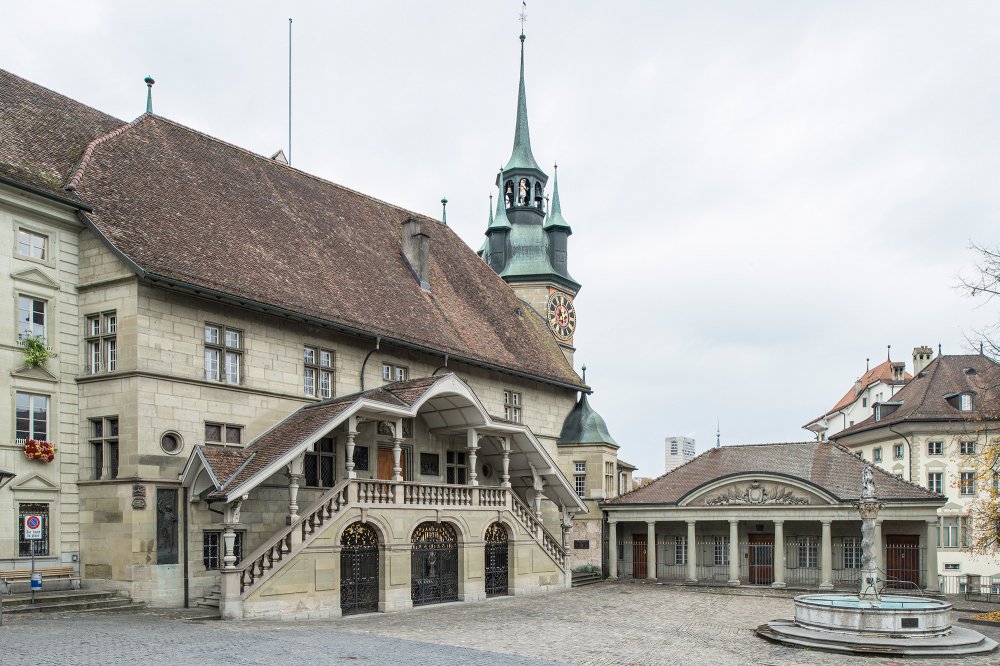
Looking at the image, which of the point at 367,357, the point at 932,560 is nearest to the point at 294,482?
the point at 367,357

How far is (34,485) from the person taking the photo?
23.1m

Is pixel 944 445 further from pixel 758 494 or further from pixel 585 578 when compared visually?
pixel 585 578

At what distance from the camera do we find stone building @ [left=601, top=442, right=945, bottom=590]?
3600 cm

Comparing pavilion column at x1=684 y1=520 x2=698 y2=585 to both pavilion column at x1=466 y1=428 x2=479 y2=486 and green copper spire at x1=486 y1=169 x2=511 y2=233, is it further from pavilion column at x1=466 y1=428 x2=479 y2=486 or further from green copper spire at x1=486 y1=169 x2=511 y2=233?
green copper spire at x1=486 y1=169 x2=511 y2=233

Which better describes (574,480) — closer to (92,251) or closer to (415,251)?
(415,251)

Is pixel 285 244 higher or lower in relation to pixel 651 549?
higher

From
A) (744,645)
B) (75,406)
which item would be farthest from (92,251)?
(744,645)

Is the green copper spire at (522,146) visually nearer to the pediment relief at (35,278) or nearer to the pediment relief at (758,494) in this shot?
the pediment relief at (758,494)

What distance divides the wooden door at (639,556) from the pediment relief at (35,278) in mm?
25172

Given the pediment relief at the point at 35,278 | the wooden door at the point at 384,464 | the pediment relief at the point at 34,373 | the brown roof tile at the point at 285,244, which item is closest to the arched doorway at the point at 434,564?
the wooden door at the point at 384,464

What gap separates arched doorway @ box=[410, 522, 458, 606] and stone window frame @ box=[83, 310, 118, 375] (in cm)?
Result: 939

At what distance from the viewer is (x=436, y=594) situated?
94.4 ft

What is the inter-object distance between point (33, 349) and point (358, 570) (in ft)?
31.3

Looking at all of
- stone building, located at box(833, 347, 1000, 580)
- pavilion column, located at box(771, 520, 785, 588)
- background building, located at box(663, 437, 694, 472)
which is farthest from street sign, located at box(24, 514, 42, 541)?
background building, located at box(663, 437, 694, 472)
